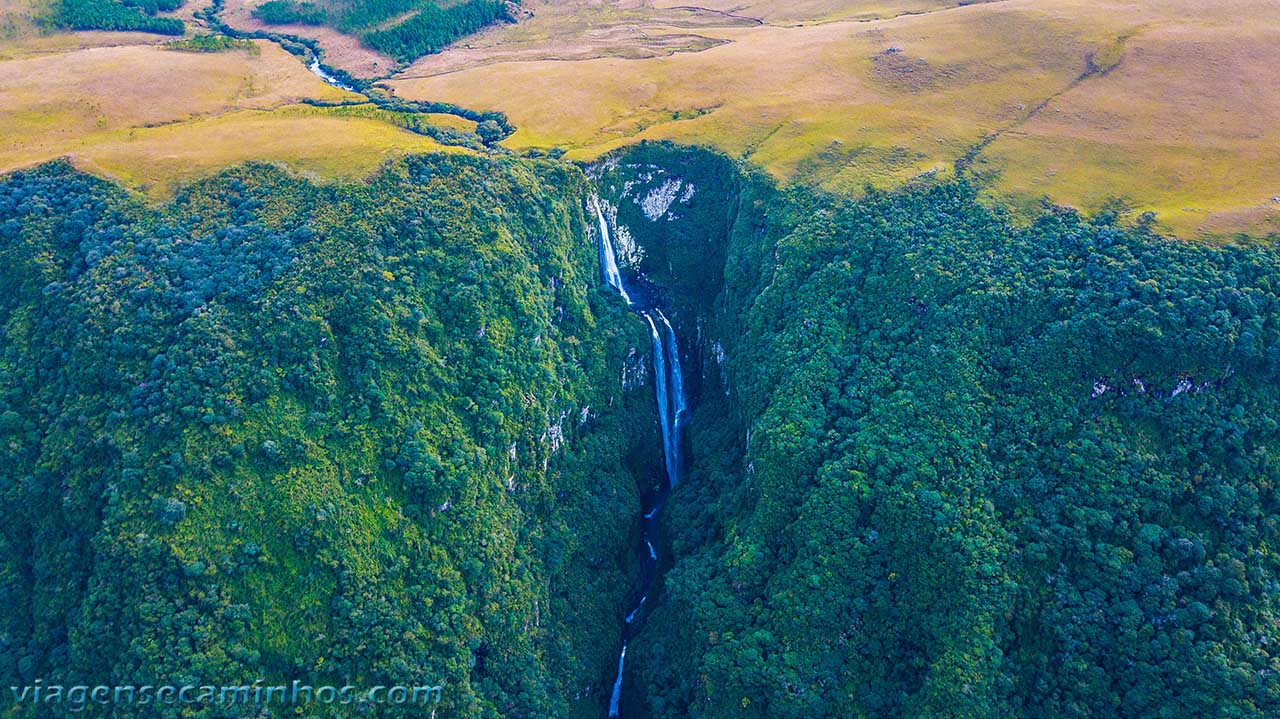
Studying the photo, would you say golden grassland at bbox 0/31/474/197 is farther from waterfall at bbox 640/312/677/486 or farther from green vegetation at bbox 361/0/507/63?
waterfall at bbox 640/312/677/486

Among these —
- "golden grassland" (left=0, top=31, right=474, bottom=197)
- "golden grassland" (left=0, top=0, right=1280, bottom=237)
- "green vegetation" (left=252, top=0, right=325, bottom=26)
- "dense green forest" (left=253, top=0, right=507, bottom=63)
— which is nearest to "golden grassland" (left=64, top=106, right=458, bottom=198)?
"golden grassland" (left=0, top=31, right=474, bottom=197)

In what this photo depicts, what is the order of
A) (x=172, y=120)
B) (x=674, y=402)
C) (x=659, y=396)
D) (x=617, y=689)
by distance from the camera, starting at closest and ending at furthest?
(x=617, y=689), (x=172, y=120), (x=659, y=396), (x=674, y=402)

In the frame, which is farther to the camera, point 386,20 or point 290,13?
point 386,20

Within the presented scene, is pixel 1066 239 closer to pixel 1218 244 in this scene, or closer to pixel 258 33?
pixel 1218 244

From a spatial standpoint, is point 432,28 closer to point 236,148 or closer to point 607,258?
point 236,148

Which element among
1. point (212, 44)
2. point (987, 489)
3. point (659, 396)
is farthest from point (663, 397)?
point (212, 44)

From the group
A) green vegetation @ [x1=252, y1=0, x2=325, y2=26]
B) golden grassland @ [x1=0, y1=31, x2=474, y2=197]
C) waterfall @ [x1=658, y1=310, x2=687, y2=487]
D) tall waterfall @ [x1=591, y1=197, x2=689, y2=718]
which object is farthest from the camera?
green vegetation @ [x1=252, y1=0, x2=325, y2=26]
